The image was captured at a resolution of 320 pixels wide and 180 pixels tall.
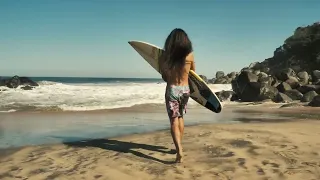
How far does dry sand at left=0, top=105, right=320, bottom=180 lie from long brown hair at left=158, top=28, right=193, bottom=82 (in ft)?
4.42

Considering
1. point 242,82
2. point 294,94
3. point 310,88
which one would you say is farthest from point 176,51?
point 242,82

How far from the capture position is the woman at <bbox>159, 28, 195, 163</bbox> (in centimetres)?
504

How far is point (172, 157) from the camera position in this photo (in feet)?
17.2

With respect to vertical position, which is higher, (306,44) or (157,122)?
(306,44)

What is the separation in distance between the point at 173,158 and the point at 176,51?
1.59 meters

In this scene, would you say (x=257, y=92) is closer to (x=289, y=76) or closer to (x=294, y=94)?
(x=294, y=94)

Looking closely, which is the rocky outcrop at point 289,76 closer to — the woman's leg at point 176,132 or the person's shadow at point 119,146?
the person's shadow at point 119,146

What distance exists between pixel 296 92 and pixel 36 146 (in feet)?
51.2

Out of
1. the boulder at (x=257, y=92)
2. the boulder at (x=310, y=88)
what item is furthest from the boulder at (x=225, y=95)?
the boulder at (x=310, y=88)

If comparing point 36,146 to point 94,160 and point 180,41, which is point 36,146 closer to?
point 94,160

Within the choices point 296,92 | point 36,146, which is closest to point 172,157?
point 36,146

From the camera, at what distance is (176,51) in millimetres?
5043

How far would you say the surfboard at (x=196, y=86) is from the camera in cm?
646

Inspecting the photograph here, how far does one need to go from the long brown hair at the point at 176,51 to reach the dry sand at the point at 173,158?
4.42 ft
